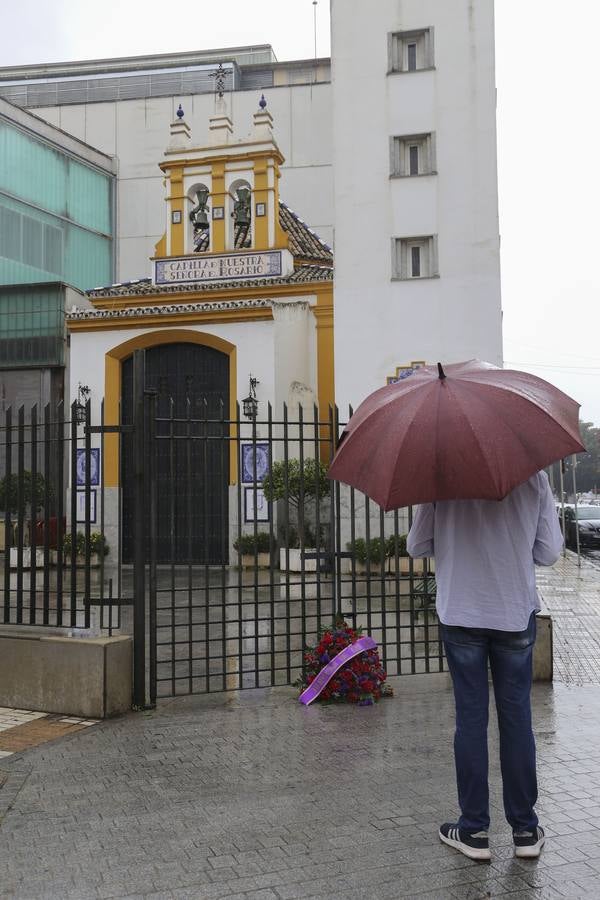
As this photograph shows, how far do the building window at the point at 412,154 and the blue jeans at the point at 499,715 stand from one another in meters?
18.0

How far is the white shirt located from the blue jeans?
3.0 inches

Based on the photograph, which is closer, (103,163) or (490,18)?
(490,18)

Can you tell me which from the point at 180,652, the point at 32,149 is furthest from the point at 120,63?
the point at 180,652

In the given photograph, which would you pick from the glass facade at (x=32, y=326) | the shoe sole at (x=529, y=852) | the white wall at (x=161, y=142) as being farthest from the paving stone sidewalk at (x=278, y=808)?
the white wall at (x=161, y=142)

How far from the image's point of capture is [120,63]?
3872 centimetres

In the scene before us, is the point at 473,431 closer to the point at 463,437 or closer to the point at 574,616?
the point at 463,437

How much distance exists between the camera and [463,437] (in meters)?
3.83

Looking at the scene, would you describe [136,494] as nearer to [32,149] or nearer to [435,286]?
[435,286]

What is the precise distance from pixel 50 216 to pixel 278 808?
26709 millimetres

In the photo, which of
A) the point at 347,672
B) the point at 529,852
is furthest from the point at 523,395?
the point at 347,672

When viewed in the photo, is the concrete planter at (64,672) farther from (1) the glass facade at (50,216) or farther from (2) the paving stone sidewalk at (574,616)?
(1) the glass facade at (50,216)

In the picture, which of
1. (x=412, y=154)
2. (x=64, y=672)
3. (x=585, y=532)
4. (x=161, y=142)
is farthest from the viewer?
(x=161, y=142)

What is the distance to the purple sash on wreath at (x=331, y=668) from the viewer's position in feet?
22.9

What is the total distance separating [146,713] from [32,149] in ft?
82.1
